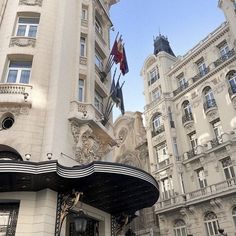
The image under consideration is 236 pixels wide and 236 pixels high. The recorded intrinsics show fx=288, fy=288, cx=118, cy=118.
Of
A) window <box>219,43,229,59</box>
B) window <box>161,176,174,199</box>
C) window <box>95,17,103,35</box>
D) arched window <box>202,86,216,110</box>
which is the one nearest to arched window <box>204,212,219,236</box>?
window <box>161,176,174,199</box>

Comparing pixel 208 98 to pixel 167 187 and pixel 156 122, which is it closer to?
pixel 156 122

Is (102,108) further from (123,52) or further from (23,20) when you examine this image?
(23,20)

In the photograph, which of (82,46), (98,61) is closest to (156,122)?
(98,61)

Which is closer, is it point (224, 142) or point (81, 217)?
point (81, 217)

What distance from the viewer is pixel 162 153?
105ft

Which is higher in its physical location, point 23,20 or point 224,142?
point 23,20

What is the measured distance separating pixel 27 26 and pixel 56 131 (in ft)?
25.0

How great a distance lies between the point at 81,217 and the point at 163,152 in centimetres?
2259

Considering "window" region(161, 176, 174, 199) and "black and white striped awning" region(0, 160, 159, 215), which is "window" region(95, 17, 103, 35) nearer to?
"black and white striped awning" region(0, 160, 159, 215)

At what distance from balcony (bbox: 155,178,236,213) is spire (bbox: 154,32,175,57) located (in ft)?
71.1

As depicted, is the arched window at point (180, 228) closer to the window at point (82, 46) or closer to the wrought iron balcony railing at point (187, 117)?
the wrought iron balcony railing at point (187, 117)

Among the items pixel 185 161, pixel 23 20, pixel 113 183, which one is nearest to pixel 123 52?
pixel 23 20

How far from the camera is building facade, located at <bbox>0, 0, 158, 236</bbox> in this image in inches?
426

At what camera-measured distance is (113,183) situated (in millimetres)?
11711
